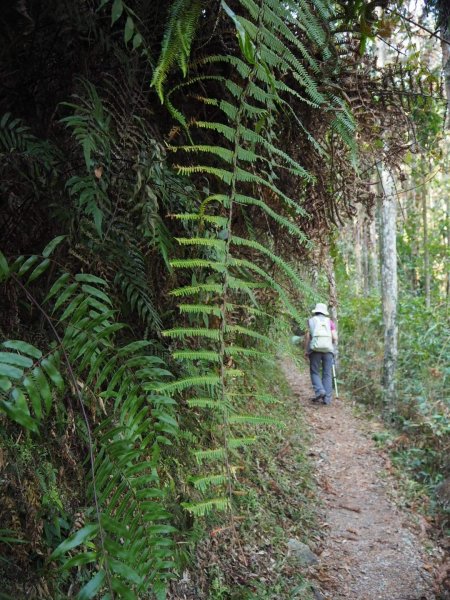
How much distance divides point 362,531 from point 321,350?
3976mm

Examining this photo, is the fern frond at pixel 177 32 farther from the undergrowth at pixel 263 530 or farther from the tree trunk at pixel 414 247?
the tree trunk at pixel 414 247

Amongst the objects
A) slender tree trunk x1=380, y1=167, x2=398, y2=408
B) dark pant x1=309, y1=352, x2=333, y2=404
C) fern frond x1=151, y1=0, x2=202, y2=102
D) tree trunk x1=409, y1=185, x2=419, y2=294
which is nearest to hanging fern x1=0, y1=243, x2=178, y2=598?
fern frond x1=151, y1=0, x2=202, y2=102

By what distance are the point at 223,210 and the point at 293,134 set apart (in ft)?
2.04

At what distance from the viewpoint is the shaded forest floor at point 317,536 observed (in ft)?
11.4

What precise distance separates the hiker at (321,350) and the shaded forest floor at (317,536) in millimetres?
1889

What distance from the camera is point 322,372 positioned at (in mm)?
8859

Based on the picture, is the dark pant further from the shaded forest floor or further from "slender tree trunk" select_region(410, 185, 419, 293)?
"slender tree trunk" select_region(410, 185, 419, 293)

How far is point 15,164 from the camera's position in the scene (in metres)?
1.52

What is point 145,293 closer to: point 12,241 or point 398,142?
point 12,241

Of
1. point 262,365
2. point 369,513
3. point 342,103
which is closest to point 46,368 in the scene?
point 342,103

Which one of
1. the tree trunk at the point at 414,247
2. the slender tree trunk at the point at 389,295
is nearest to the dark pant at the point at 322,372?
the slender tree trunk at the point at 389,295

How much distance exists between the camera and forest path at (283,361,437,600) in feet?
13.4

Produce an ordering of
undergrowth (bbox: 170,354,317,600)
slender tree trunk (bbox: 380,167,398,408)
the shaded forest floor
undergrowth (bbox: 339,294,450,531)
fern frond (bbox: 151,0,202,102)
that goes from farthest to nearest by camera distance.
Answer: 1. slender tree trunk (bbox: 380,167,398,408)
2. undergrowth (bbox: 339,294,450,531)
3. the shaded forest floor
4. undergrowth (bbox: 170,354,317,600)
5. fern frond (bbox: 151,0,202,102)

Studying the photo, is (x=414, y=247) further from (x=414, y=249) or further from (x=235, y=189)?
(x=235, y=189)
